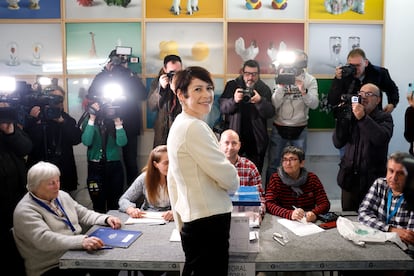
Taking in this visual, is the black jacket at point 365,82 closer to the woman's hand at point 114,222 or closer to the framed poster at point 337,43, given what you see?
the framed poster at point 337,43

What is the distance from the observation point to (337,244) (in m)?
2.40

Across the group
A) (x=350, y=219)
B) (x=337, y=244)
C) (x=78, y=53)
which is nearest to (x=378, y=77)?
(x=350, y=219)

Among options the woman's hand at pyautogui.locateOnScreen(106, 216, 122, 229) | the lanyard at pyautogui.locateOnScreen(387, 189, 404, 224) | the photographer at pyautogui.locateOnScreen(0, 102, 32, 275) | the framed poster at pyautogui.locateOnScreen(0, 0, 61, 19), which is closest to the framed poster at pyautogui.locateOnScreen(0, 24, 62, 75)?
the framed poster at pyautogui.locateOnScreen(0, 0, 61, 19)

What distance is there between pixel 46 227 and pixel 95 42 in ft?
8.42

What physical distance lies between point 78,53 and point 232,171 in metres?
3.15

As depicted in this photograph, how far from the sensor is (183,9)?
456cm

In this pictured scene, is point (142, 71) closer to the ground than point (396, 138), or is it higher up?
higher up

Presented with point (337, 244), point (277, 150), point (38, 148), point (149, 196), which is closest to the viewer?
point (337, 244)

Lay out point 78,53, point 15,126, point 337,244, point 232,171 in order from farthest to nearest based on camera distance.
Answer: point 78,53
point 15,126
point 337,244
point 232,171

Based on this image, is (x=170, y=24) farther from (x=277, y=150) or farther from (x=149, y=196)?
(x=149, y=196)

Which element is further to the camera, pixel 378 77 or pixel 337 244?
pixel 378 77

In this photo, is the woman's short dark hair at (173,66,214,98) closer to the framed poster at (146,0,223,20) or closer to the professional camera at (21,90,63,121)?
the professional camera at (21,90,63,121)

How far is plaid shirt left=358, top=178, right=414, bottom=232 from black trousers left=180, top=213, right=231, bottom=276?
105 centimetres

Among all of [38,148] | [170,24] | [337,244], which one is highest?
[170,24]
